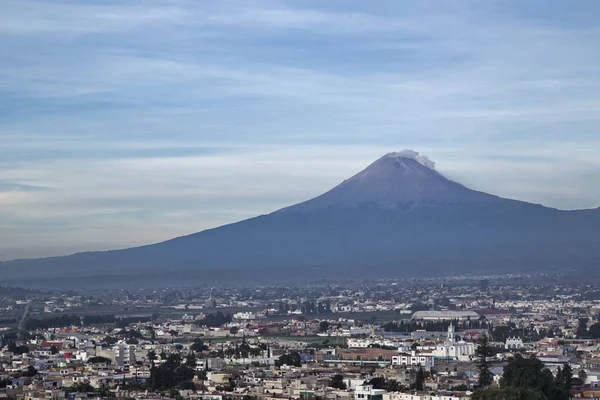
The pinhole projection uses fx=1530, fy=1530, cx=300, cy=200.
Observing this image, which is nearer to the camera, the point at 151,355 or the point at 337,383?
the point at 337,383

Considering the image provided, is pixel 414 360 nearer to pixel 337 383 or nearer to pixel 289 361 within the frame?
pixel 289 361

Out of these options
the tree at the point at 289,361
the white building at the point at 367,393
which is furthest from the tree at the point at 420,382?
the tree at the point at 289,361

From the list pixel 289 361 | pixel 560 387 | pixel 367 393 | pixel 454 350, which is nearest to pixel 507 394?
pixel 560 387

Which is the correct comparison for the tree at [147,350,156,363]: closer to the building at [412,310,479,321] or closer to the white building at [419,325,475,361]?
the white building at [419,325,475,361]

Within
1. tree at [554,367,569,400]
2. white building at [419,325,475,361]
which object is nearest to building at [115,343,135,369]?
white building at [419,325,475,361]

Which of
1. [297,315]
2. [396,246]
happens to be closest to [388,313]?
[297,315]

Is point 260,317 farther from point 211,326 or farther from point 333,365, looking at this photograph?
point 333,365

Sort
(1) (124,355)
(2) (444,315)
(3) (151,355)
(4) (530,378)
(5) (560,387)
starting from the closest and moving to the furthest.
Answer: (4) (530,378)
(5) (560,387)
(3) (151,355)
(1) (124,355)
(2) (444,315)

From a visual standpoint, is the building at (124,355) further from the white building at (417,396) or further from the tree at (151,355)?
the white building at (417,396)
